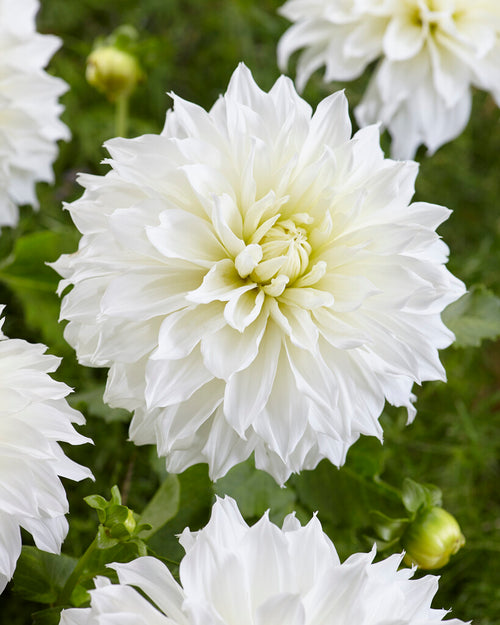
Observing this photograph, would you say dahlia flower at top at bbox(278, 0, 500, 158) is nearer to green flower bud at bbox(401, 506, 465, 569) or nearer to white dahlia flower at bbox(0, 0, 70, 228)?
white dahlia flower at bbox(0, 0, 70, 228)

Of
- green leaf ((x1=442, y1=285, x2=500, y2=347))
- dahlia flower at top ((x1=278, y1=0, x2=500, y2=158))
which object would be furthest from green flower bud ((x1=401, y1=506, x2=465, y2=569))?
dahlia flower at top ((x1=278, y1=0, x2=500, y2=158))

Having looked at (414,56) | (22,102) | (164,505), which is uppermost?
(414,56)

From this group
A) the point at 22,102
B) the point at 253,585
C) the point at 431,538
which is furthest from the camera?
the point at 22,102

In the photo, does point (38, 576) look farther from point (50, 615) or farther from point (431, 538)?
point (431, 538)

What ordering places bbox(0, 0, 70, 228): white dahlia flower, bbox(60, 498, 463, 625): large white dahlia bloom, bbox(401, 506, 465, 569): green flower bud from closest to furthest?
bbox(60, 498, 463, 625): large white dahlia bloom → bbox(401, 506, 465, 569): green flower bud → bbox(0, 0, 70, 228): white dahlia flower

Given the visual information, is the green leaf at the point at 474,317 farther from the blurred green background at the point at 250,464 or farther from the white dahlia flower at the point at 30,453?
the white dahlia flower at the point at 30,453

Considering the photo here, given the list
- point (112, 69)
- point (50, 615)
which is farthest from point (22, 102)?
point (50, 615)

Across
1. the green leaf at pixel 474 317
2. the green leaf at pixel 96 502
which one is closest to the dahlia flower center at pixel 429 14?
the green leaf at pixel 474 317
